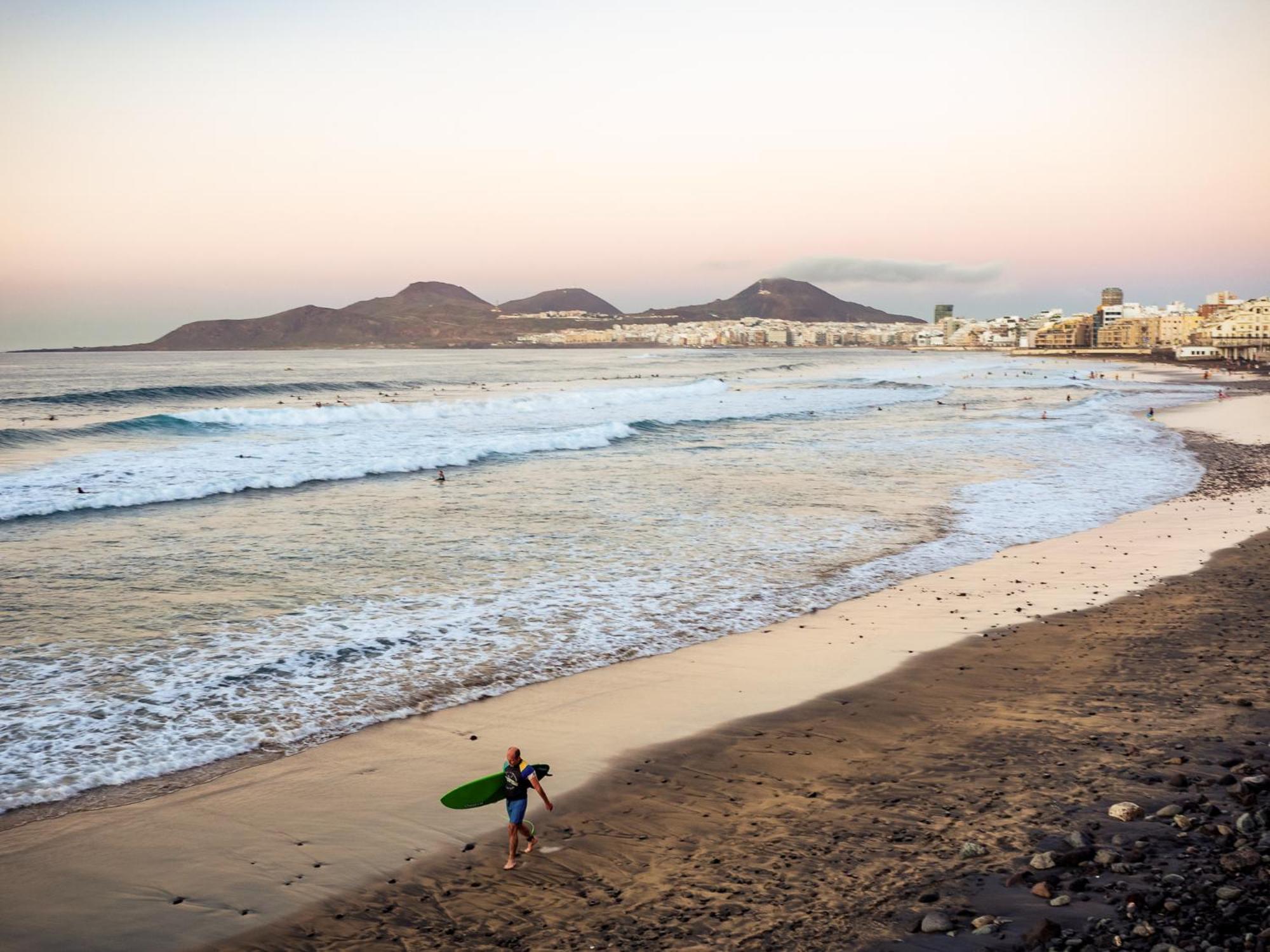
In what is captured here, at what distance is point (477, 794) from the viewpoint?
5957 millimetres

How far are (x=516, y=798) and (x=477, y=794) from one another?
1.32 ft

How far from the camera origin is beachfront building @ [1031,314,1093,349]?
183m

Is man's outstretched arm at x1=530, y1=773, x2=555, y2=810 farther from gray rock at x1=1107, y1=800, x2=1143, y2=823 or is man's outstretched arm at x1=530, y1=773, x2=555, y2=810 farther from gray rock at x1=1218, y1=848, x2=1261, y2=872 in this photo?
gray rock at x1=1218, y1=848, x2=1261, y2=872

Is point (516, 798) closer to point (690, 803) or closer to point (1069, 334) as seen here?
point (690, 803)

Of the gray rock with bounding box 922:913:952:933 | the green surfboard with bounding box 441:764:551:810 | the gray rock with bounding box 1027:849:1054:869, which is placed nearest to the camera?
the gray rock with bounding box 922:913:952:933

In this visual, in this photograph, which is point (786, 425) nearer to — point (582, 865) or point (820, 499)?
point (820, 499)

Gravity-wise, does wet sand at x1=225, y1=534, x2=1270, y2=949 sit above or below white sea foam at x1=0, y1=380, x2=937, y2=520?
below

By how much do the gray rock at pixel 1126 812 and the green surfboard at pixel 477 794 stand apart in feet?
11.7

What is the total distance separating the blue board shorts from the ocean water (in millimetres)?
2827

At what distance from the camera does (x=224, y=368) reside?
106500mm

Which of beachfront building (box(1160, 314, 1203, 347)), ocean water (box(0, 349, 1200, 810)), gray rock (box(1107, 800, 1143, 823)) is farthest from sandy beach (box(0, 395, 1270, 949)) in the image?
beachfront building (box(1160, 314, 1203, 347))

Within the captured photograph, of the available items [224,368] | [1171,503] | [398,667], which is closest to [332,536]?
[398,667]

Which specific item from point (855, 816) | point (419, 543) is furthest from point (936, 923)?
point (419, 543)

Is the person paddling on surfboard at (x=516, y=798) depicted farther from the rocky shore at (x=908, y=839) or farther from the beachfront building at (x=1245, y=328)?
the beachfront building at (x=1245, y=328)
